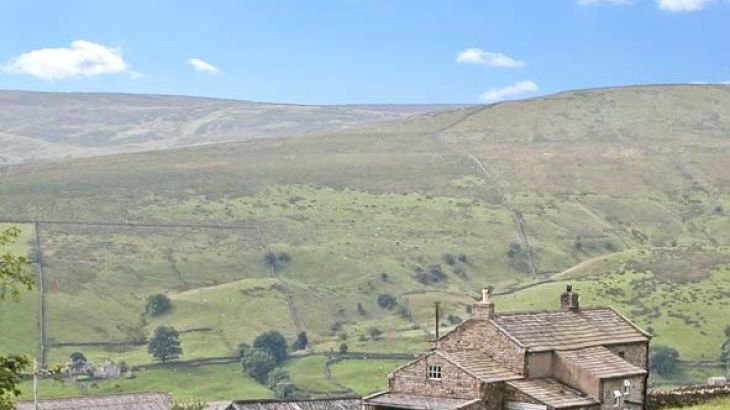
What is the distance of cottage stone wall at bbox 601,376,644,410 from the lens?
50062 mm

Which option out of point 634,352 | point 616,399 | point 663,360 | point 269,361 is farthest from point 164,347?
point 616,399

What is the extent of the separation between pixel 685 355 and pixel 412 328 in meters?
40.5

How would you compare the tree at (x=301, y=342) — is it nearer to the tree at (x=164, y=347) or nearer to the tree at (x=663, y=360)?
the tree at (x=164, y=347)

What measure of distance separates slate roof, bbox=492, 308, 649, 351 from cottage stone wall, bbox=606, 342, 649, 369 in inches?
9.9

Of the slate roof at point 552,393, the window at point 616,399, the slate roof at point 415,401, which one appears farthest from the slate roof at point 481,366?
the window at point 616,399

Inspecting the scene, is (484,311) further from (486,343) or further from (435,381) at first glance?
(435,381)

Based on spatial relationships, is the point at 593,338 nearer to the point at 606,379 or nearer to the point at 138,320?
the point at 606,379

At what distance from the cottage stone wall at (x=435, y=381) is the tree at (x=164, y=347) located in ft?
333

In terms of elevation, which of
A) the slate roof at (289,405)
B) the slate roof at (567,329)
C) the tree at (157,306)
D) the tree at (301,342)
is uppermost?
the slate roof at (567,329)

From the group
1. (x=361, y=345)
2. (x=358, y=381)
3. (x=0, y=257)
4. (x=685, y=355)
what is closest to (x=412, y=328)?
(x=361, y=345)

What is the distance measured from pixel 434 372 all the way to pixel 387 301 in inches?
5223

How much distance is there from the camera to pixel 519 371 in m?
50.6

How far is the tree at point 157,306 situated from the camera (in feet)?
558

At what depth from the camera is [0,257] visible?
27.9m
